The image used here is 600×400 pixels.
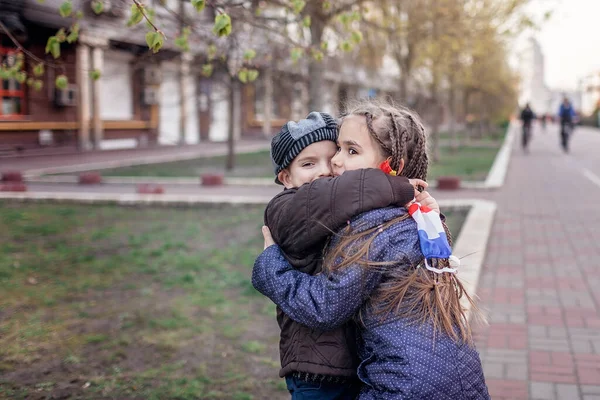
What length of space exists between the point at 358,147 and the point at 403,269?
39 cm

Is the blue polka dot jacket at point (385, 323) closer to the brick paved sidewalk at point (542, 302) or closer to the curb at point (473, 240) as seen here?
the brick paved sidewalk at point (542, 302)

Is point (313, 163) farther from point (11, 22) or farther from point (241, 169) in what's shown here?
point (241, 169)

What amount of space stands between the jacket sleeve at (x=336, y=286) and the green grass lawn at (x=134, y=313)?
1.89m

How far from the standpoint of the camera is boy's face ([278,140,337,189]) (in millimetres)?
2082

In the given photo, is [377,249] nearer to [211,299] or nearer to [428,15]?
[211,299]

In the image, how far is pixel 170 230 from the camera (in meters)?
8.54

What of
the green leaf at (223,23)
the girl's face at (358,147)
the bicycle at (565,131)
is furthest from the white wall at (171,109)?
the girl's face at (358,147)

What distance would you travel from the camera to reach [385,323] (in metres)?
1.87

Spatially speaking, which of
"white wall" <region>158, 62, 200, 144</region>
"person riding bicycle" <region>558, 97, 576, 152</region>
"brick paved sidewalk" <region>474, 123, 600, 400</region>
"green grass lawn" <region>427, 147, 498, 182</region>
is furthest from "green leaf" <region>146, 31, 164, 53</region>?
"person riding bicycle" <region>558, 97, 576, 152</region>

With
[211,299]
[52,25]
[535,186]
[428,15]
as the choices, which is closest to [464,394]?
[211,299]

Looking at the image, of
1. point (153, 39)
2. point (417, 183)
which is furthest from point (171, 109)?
point (417, 183)

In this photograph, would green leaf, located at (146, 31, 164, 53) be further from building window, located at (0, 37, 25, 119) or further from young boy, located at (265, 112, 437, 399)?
building window, located at (0, 37, 25, 119)

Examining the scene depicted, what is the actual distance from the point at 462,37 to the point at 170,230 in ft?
22.9

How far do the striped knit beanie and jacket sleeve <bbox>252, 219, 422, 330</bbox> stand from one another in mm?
383
